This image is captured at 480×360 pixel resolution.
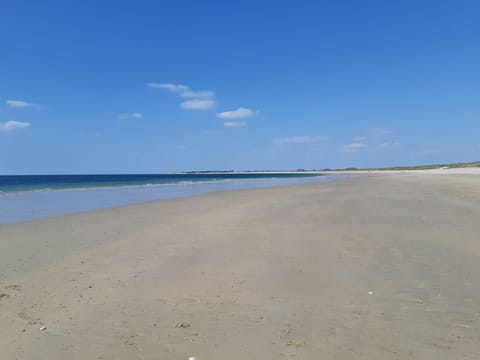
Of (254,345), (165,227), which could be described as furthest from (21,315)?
(165,227)

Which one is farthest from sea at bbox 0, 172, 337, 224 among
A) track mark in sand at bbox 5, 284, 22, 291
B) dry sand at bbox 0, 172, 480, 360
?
track mark in sand at bbox 5, 284, 22, 291

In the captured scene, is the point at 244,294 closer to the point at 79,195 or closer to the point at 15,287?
the point at 15,287

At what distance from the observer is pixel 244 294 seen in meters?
5.46

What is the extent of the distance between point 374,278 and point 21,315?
18.3 feet

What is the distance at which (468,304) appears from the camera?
485 cm

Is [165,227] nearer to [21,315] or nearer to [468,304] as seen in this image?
[21,315]

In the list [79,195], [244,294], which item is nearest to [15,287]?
[244,294]

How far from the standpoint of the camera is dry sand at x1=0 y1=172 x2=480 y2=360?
3867mm

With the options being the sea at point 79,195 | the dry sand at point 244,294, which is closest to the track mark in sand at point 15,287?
the dry sand at point 244,294

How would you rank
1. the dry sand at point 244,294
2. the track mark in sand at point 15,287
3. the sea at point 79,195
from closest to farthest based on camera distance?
the dry sand at point 244,294 < the track mark in sand at point 15,287 < the sea at point 79,195

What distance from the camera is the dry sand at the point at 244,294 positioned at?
Answer: 387 cm

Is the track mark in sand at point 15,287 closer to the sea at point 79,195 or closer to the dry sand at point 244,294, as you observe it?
the dry sand at point 244,294

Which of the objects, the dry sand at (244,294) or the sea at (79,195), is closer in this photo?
the dry sand at (244,294)

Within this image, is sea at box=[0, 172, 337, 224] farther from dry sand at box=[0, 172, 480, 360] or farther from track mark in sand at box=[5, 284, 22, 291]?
track mark in sand at box=[5, 284, 22, 291]
